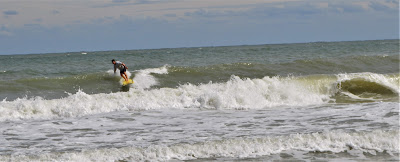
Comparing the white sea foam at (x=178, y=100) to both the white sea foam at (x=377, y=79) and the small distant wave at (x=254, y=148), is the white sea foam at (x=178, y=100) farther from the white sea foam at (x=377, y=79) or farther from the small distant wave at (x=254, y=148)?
the small distant wave at (x=254, y=148)

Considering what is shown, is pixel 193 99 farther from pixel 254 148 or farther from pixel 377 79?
pixel 377 79

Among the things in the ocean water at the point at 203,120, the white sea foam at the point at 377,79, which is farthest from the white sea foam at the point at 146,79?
the white sea foam at the point at 377,79

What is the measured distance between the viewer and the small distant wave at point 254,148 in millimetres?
7785

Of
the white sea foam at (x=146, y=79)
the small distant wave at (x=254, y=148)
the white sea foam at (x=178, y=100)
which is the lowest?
the small distant wave at (x=254, y=148)

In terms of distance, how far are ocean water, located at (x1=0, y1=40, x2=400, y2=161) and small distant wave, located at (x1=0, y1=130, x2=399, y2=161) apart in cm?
2

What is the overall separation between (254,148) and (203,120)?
3.26 m

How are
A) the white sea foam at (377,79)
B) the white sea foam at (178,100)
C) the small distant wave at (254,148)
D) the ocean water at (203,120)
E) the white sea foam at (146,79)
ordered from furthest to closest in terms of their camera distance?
the white sea foam at (146,79) → the white sea foam at (377,79) → the white sea foam at (178,100) → the ocean water at (203,120) → the small distant wave at (254,148)

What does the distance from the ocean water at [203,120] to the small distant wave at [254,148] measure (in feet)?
0.06

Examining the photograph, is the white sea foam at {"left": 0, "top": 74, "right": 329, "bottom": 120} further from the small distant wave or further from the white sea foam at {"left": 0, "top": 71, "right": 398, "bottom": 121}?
the small distant wave

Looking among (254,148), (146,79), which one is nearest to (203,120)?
(254,148)

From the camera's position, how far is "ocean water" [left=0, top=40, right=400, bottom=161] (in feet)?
26.3

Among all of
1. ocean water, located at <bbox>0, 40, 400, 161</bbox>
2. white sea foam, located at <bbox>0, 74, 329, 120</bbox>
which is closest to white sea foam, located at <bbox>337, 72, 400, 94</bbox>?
ocean water, located at <bbox>0, 40, 400, 161</bbox>

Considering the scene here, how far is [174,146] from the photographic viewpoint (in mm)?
8203

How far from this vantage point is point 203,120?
11.3m
